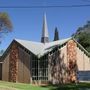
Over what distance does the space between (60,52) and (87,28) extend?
109 ft

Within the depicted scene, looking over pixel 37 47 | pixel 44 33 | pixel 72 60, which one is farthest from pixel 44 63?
pixel 44 33

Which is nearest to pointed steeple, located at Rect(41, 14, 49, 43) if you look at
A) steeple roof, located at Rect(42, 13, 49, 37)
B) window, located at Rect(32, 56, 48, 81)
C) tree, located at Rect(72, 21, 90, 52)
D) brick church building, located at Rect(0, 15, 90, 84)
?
steeple roof, located at Rect(42, 13, 49, 37)

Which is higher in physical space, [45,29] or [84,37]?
[45,29]

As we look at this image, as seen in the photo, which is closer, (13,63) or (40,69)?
(40,69)

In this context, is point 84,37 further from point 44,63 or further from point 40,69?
point 40,69

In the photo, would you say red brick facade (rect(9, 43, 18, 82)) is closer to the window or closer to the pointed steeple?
the window

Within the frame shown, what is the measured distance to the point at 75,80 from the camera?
47.8m

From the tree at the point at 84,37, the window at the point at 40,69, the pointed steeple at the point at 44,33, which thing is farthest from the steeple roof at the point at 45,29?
the window at the point at 40,69

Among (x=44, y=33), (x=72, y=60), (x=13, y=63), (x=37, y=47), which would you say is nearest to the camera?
(x=13, y=63)

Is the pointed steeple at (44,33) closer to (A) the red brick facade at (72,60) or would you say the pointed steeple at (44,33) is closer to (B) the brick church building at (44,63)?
(B) the brick church building at (44,63)

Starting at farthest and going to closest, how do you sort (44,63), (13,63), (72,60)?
(72,60) < (13,63) < (44,63)

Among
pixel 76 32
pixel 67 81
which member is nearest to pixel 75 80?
pixel 67 81

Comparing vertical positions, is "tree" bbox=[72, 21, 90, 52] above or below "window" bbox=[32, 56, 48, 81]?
above

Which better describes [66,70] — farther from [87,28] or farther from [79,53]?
[87,28]
